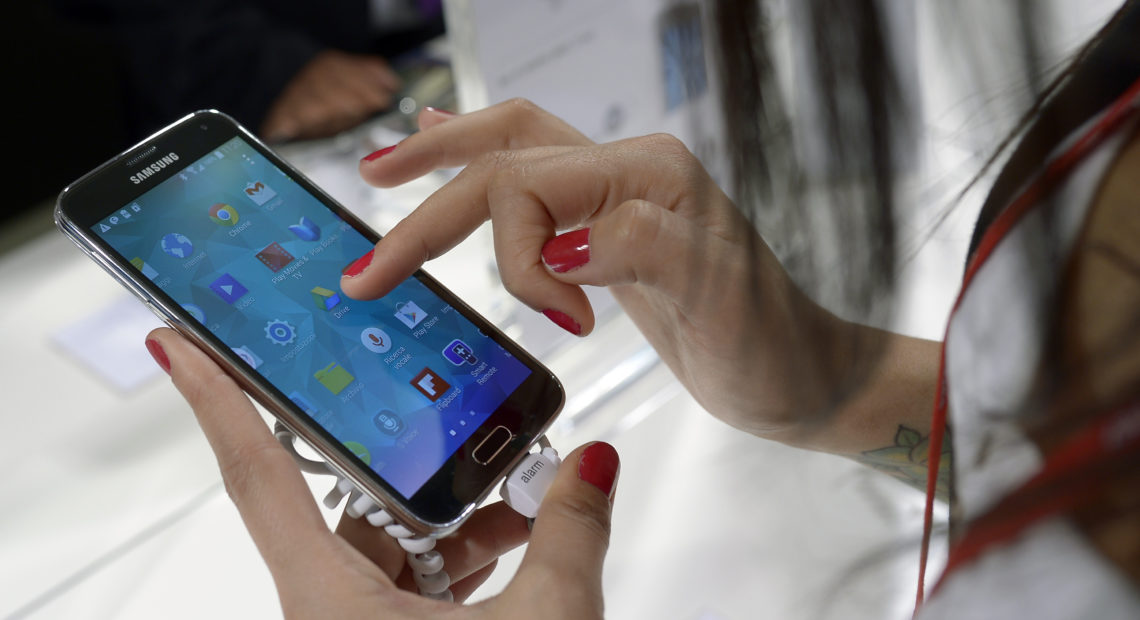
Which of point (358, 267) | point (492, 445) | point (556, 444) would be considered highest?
point (358, 267)

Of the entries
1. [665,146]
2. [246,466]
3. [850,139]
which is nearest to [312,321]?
[246,466]

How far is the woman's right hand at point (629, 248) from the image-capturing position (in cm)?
44

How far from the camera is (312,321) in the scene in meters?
0.49

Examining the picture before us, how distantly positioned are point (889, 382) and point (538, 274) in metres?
0.22

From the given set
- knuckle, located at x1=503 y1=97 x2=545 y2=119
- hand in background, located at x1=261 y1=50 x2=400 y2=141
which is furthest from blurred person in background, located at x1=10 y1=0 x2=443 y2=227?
knuckle, located at x1=503 y1=97 x2=545 y2=119

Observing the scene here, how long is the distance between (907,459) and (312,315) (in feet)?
1.17

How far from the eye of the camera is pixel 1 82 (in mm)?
1188

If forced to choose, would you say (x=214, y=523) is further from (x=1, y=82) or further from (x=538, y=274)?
(x=1, y=82)

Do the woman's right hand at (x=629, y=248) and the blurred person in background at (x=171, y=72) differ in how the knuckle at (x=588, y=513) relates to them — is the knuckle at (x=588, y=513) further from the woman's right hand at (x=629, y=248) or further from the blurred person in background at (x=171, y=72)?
the blurred person in background at (x=171, y=72)

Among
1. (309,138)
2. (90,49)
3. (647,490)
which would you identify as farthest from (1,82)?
(647,490)

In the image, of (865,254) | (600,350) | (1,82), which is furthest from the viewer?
(1,82)

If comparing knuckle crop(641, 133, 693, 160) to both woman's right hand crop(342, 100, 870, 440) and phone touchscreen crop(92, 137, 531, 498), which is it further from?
phone touchscreen crop(92, 137, 531, 498)

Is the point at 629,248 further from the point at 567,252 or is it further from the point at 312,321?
the point at 312,321

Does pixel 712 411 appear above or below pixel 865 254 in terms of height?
below
